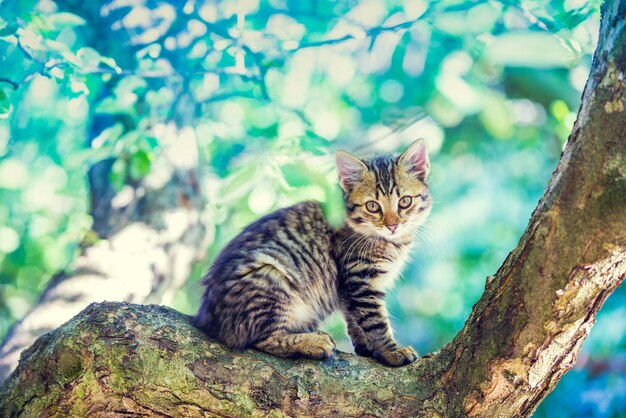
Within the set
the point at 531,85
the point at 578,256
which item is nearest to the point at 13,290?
the point at 531,85

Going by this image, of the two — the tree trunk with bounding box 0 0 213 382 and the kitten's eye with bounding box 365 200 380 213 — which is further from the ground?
the kitten's eye with bounding box 365 200 380 213

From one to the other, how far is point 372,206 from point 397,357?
41.3 inches

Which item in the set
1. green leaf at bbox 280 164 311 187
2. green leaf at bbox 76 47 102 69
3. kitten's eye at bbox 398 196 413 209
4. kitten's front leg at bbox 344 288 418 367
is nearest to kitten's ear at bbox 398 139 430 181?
kitten's eye at bbox 398 196 413 209

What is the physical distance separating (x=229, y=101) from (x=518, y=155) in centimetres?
388

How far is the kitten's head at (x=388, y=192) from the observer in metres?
3.71

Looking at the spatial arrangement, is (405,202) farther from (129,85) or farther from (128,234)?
(128,234)

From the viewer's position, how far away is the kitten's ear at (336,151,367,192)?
3771 mm

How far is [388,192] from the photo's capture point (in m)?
3.78

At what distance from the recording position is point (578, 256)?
2.16 metres

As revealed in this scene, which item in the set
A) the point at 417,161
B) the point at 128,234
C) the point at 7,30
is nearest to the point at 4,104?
the point at 7,30

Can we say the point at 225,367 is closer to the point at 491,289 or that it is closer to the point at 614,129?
the point at 491,289

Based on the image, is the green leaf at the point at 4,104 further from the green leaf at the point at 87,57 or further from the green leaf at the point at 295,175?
the green leaf at the point at 295,175

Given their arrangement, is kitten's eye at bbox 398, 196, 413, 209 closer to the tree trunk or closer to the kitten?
the kitten

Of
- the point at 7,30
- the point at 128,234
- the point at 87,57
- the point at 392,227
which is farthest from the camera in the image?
the point at 128,234
